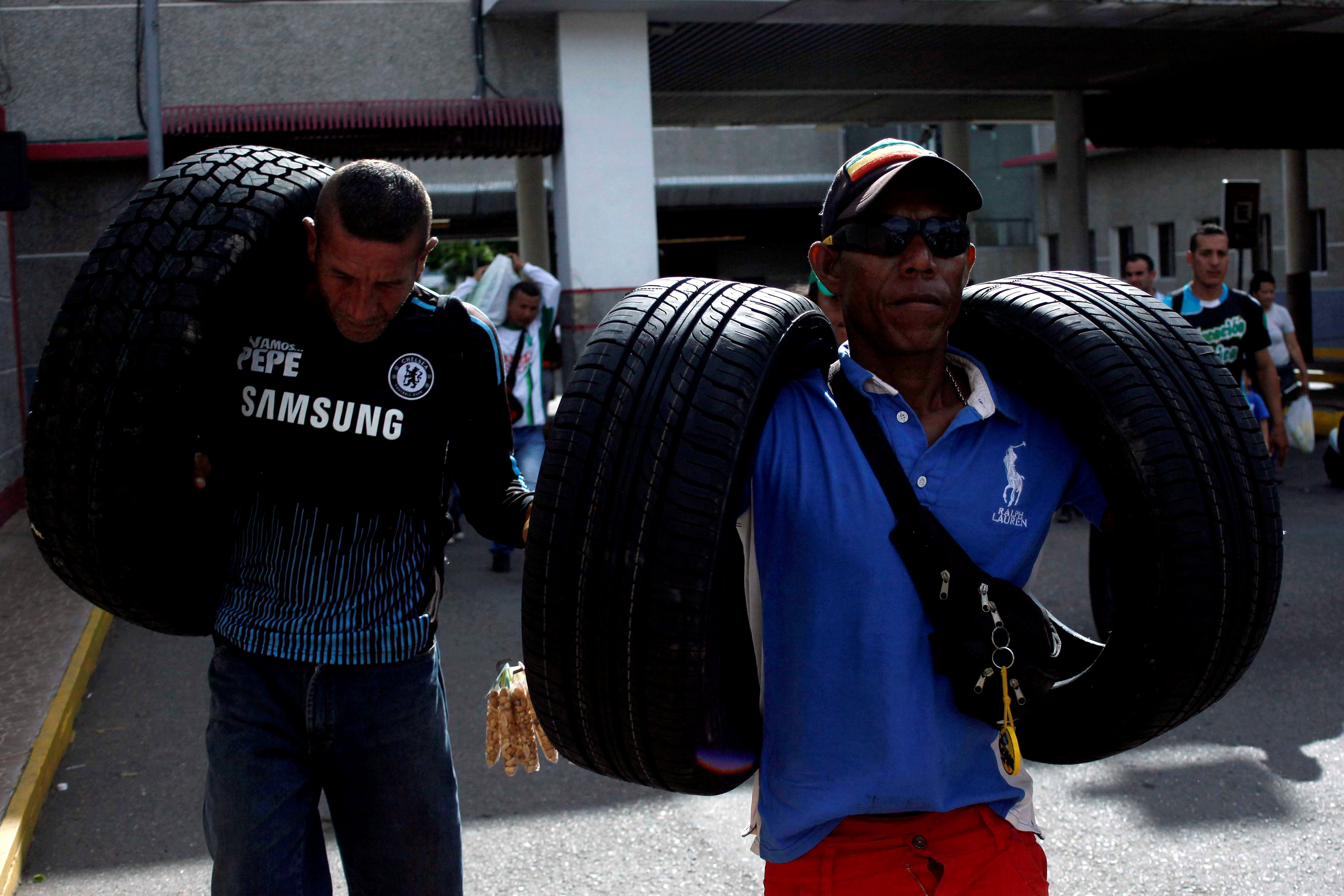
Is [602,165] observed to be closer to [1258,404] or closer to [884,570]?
[1258,404]

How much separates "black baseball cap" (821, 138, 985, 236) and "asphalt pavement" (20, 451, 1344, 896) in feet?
6.93

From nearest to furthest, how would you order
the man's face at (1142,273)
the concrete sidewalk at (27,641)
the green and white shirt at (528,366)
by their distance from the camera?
1. the concrete sidewalk at (27,641)
2. the green and white shirt at (528,366)
3. the man's face at (1142,273)

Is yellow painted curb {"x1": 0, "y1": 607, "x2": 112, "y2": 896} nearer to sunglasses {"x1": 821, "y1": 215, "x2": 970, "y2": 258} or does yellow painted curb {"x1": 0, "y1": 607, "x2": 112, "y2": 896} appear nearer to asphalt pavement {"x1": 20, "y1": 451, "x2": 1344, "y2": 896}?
asphalt pavement {"x1": 20, "y1": 451, "x2": 1344, "y2": 896}

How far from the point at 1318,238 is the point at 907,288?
2606 cm

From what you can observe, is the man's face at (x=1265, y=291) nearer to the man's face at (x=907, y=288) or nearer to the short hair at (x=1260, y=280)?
the short hair at (x=1260, y=280)

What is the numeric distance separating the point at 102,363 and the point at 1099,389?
173 cm

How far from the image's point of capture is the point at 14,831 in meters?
4.04

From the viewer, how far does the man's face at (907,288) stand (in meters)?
2.11

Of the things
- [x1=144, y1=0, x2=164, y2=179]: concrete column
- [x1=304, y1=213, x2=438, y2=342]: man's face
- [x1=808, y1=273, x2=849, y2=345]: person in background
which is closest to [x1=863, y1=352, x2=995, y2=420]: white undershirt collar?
[x1=304, y1=213, x2=438, y2=342]: man's face

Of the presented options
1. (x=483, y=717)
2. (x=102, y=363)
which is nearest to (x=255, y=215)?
(x=102, y=363)

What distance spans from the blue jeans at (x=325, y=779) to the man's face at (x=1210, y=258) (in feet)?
21.3

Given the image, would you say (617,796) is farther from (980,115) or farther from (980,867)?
(980,115)

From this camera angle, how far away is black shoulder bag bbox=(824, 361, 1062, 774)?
2002mm

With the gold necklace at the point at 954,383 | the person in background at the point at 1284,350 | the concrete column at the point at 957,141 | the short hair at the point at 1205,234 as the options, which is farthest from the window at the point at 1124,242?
the gold necklace at the point at 954,383
